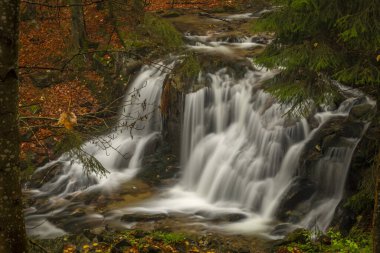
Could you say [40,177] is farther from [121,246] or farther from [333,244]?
[333,244]

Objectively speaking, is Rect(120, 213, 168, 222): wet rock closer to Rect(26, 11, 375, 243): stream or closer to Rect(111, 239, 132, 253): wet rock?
Rect(26, 11, 375, 243): stream

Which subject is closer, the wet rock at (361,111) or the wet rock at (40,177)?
the wet rock at (361,111)

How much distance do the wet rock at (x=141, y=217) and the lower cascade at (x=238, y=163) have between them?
0.36 m

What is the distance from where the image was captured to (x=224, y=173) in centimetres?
1205

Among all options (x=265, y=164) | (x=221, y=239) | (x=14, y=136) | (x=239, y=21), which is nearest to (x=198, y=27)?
(x=239, y=21)

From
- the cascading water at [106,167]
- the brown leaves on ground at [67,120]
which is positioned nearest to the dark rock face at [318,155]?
the cascading water at [106,167]

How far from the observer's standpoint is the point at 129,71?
16.2 metres

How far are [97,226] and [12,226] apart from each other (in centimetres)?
730

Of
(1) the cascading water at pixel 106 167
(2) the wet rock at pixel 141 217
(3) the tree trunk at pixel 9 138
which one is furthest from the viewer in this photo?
(1) the cascading water at pixel 106 167

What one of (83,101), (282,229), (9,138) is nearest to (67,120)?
(9,138)

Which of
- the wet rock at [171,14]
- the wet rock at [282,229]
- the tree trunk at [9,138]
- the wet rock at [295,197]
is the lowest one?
the wet rock at [282,229]

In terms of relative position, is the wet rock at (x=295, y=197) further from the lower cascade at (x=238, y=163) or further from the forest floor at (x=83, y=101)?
the forest floor at (x=83, y=101)

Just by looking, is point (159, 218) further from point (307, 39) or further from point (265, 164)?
point (307, 39)

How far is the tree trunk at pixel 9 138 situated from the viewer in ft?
8.17
